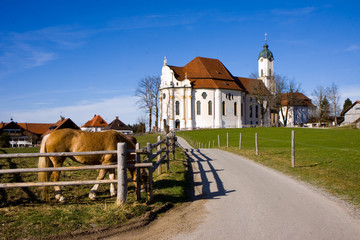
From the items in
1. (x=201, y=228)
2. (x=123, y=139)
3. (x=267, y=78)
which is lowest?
(x=201, y=228)

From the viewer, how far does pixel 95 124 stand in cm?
9281

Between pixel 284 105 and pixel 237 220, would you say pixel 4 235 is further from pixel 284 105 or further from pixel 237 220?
pixel 284 105

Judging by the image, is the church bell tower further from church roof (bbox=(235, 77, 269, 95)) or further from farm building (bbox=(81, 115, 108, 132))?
farm building (bbox=(81, 115, 108, 132))

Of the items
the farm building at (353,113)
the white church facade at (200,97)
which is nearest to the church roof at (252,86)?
the white church facade at (200,97)

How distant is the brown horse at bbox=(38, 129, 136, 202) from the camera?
7.67 metres

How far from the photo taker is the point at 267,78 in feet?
298

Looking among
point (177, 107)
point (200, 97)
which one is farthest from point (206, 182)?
point (200, 97)

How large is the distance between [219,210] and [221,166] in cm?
758

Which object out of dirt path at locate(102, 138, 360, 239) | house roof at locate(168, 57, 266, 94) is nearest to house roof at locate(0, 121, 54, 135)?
house roof at locate(168, 57, 266, 94)

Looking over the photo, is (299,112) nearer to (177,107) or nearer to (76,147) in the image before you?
(177,107)

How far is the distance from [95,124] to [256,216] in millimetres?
90957

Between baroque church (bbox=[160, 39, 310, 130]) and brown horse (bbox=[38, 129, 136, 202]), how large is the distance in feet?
182

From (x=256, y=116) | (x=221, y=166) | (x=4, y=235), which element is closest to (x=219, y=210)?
(x=4, y=235)

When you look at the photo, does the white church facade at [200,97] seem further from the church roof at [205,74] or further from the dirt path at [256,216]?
the dirt path at [256,216]
